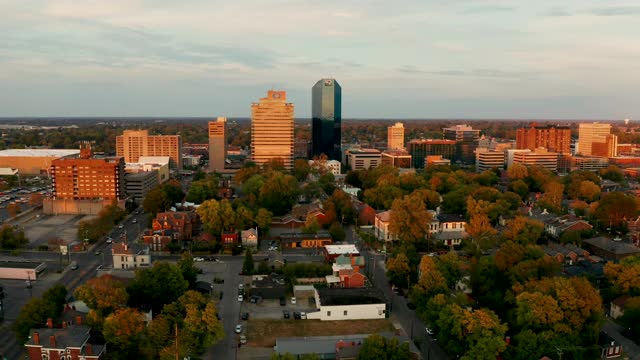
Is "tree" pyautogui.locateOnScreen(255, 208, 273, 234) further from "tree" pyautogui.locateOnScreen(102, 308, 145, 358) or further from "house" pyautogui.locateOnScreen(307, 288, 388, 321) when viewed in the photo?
"tree" pyautogui.locateOnScreen(102, 308, 145, 358)

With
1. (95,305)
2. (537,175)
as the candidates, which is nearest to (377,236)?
(95,305)

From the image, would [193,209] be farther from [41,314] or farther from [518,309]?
[518,309]

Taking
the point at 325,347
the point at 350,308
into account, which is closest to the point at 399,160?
the point at 350,308

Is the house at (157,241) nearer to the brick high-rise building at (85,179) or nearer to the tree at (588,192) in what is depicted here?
the brick high-rise building at (85,179)

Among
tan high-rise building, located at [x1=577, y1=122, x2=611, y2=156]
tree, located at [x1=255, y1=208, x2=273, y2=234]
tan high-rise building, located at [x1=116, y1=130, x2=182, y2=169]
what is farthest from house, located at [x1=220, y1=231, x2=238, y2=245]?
tan high-rise building, located at [x1=577, y1=122, x2=611, y2=156]

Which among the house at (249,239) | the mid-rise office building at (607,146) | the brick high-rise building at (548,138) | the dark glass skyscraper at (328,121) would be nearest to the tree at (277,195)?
the house at (249,239)

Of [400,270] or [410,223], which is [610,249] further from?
[400,270]

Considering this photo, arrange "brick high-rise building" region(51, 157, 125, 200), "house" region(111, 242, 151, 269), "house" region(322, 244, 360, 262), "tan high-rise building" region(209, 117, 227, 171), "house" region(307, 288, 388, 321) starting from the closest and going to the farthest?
"house" region(307, 288, 388, 321) → "house" region(111, 242, 151, 269) → "house" region(322, 244, 360, 262) → "brick high-rise building" region(51, 157, 125, 200) → "tan high-rise building" region(209, 117, 227, 171)
